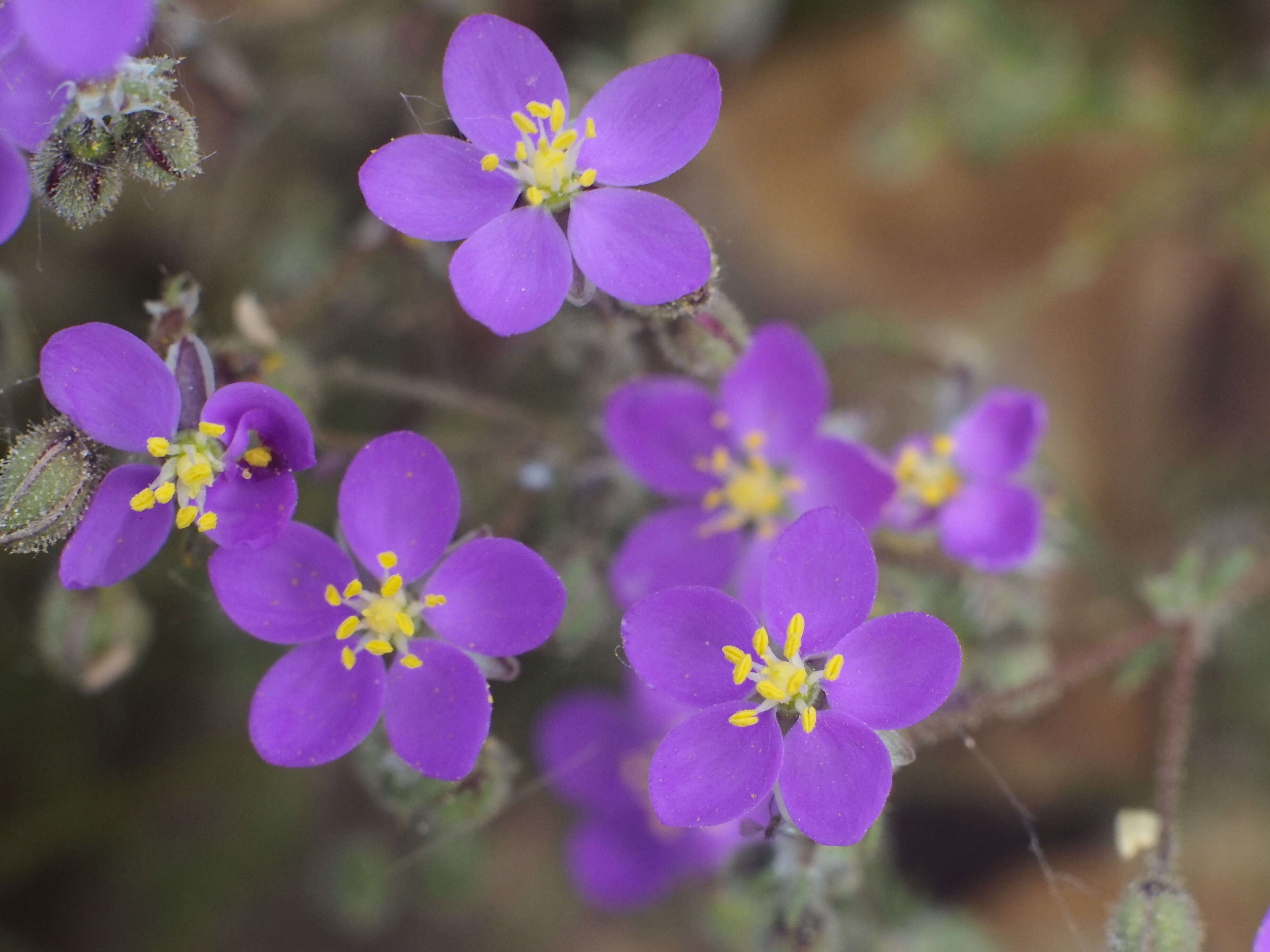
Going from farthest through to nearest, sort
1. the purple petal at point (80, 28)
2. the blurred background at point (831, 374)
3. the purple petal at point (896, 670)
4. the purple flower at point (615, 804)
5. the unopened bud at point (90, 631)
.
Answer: the purple flower at point (615, 804)
the blurred background at point (831, 374)
the unopened bud at point (90, 631)
the purple petal at point (896, 670)
the purple petal at point (80, 28)

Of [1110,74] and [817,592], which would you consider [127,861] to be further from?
[1110,74]

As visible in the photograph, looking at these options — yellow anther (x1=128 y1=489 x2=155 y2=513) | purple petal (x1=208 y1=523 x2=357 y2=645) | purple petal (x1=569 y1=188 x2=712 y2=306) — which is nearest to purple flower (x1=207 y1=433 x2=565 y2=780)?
purple petal (x1=208 y1=523 x2=357 y2=645)

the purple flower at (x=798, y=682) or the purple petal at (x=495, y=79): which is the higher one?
the purple petal at (x=495, y=79)

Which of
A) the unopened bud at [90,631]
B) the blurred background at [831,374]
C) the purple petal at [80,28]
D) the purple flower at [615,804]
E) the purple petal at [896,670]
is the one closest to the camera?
the purple petal at [80,28]

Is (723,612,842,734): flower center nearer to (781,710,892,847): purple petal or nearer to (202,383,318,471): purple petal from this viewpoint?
(781,710,892,847): purple petal

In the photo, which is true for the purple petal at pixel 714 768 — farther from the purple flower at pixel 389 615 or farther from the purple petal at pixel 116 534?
the purple petal at pixel 116 534

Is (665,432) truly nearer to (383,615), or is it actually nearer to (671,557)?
(671,557)

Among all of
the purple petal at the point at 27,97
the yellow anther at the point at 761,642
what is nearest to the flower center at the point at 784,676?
the yellow anther at the point at 761,642
